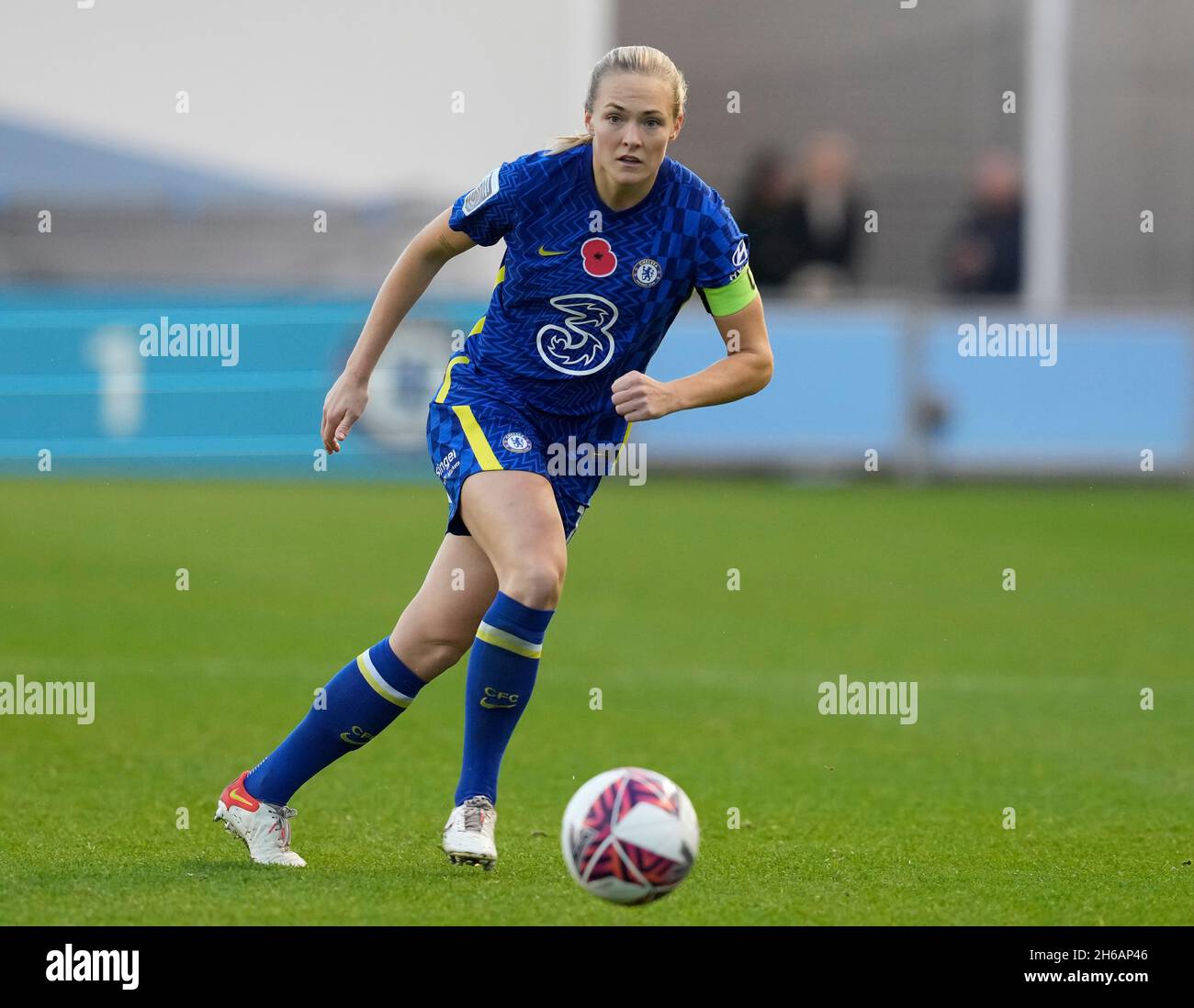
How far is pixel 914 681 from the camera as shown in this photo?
27.7 ft

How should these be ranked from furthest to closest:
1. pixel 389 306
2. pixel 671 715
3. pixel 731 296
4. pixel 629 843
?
pixel 671 715, pixel 389 306, pixel 731 296, pixel 629 843

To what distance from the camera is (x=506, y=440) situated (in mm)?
4930

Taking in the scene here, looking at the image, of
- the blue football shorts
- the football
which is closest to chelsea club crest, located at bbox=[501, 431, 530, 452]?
the blue football shorts

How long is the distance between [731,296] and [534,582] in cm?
90

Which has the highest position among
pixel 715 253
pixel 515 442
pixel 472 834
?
→ pixel 715 253

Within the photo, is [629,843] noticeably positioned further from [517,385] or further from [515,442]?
[517,385]

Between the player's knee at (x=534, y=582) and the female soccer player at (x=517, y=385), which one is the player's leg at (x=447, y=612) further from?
the player's knee at (x=534, y=582)

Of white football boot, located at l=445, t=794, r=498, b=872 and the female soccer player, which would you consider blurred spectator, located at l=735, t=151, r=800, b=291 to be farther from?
white football boot, located at l=445, t=794, r=498, b=872

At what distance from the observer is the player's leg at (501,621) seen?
476cm

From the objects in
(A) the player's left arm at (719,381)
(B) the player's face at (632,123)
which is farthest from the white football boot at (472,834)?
(B) the player's face at (632,123)

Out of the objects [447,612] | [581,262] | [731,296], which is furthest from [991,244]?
[447,612]
